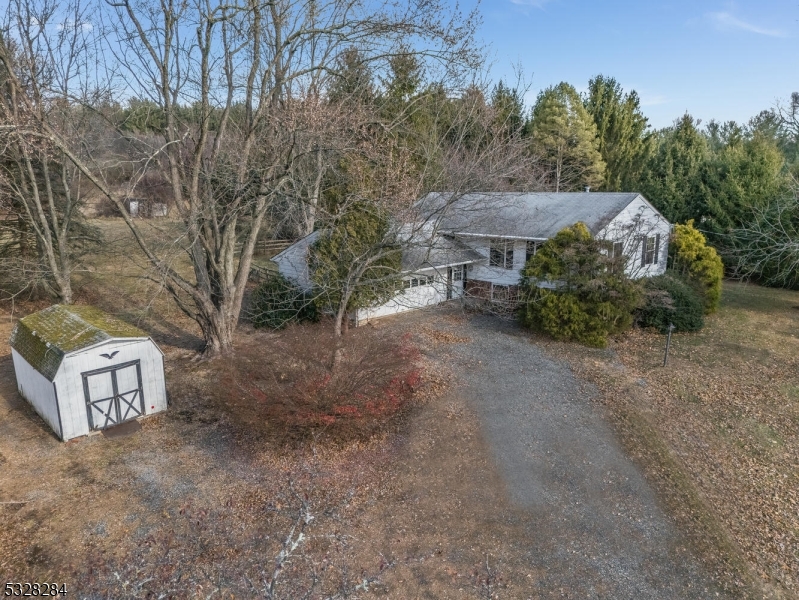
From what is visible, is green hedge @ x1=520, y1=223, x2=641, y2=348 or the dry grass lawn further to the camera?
green hedge @ x1=520, y1=223, x2=641, y2=348

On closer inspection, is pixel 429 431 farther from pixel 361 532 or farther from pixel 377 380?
pixel 361 532

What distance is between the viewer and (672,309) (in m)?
17.4

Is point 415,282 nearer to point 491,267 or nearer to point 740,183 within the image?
point 491,267

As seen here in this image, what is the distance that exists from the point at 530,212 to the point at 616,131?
61.4 feet

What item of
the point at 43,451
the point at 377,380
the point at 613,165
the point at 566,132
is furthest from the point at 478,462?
the point at 613,165

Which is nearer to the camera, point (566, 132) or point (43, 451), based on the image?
point (43, 451)

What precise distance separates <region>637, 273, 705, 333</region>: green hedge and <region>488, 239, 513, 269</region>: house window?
5439 millimetres

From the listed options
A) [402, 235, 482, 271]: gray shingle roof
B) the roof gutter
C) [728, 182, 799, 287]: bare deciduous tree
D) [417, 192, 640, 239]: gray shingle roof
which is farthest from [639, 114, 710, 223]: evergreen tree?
[402, 235, 482, 271]: gray shingle roof

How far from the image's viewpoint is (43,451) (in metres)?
10.1

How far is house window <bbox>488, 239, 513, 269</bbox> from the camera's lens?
20891 mm

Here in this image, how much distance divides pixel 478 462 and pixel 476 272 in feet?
43.3

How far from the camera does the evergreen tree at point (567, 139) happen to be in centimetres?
3253

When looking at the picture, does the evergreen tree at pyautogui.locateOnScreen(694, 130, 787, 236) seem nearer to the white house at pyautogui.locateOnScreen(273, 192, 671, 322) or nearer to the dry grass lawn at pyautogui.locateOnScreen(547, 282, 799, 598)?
the white house at pyautogui.locateOnScreen(273, 192, 671, 322)

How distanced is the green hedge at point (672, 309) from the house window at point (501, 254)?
544cm
